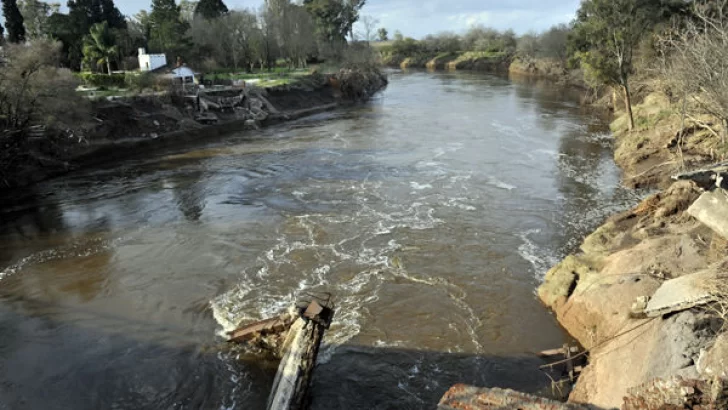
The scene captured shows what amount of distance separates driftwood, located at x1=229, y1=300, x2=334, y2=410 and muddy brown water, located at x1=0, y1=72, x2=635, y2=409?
1.84 feet

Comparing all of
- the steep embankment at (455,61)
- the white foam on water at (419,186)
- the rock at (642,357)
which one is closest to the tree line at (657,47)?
the rock at (642,357)

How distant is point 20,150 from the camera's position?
25.1 metres

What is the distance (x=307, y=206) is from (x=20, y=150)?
16179 millimetres

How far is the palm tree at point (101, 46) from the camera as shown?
45781 millimetres

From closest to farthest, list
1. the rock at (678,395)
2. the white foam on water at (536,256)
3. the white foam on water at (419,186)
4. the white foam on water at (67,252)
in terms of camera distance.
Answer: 1. the rock at (678,395)
2. the white foam on water at (536,256)
3. the white foam on water at (67,252)
4. the white foam on water at (419,186)

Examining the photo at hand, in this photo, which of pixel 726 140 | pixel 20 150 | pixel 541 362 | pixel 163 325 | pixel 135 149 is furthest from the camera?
pixel 135 149

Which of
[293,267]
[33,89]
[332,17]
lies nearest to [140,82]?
[33,89]

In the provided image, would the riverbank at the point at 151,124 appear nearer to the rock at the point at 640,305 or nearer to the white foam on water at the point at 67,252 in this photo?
the white foam on water at the point at 67,252

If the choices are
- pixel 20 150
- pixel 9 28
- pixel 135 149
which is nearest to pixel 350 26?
pixel 9 28

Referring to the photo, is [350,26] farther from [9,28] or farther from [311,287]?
[311,287]

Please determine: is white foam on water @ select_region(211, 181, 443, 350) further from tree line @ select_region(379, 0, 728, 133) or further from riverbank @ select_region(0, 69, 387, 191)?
riverbank @ select_region(0, 69, 387, 191)

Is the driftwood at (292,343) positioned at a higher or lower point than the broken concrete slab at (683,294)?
lower

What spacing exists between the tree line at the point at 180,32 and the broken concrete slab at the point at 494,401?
48.5 metres

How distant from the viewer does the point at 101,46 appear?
4603cm
